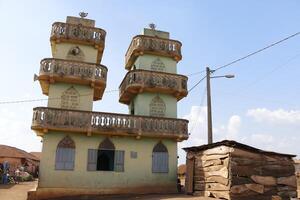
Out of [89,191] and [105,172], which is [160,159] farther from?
[89,191]

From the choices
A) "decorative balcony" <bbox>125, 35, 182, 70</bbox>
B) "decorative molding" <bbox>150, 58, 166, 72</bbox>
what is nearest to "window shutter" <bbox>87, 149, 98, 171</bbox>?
"decorative molding" <bbox>150, 58, 166, 72</bbox>

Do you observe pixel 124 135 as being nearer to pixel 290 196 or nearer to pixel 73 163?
pixel 73 163

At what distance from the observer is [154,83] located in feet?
85.3

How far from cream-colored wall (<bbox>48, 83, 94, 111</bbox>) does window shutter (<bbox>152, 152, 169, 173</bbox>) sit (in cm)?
608

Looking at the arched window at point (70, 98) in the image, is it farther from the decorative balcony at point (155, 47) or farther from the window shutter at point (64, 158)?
the decorative balcony at point (155, 47)

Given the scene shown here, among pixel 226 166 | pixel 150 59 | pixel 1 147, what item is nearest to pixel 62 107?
pixel 150 59

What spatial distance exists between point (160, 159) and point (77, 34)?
1149cm

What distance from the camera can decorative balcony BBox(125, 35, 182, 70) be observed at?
27438 mm

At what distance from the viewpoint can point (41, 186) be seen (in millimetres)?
22125

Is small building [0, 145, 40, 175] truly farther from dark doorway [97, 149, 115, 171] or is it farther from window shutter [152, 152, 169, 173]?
window shutter [152, 152, 169, 173]

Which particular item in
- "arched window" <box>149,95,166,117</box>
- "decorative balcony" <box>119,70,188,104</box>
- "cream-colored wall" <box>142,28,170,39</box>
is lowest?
"arched window" <box>149,95,166,117</box>

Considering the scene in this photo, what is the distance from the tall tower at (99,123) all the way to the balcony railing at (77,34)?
0.24 ft

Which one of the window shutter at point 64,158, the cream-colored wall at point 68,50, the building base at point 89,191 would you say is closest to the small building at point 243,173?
the building base at point 89,191

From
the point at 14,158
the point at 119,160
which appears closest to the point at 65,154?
the point at 119,160
